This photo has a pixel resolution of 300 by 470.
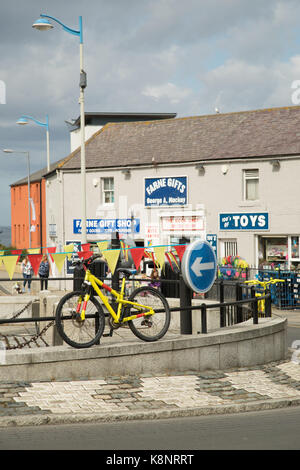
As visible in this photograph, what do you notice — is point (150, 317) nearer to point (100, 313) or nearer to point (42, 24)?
point (100, 313)

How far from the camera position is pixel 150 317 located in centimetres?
952

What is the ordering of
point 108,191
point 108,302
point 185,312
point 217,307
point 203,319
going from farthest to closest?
point 108,191 < point 217,307 < point 185,312 < point 203,319 < point 108,302

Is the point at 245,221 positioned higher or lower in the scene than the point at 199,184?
lower

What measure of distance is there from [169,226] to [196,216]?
166 centimetres

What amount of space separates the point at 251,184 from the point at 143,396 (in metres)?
22.1

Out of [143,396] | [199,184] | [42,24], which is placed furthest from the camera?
[199,184]

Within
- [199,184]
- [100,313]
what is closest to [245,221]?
[199,184]

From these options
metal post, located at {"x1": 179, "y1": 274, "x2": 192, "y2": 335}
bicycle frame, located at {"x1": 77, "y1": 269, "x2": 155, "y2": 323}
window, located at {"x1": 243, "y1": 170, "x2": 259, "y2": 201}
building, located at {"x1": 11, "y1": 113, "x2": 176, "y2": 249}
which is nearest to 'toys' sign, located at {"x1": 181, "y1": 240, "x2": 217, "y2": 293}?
metal post, located at {"x1": 179, "y1": 274, "x2": 192, "y2": 335}

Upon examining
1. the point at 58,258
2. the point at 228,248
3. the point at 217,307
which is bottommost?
the point at 217,307

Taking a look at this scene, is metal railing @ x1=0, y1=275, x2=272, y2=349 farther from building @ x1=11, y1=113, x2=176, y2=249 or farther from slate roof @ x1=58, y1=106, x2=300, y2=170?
building @ x1=11, y1=113, x2=176, y2=249

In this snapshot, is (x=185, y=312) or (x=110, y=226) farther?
(x=110, y=226)

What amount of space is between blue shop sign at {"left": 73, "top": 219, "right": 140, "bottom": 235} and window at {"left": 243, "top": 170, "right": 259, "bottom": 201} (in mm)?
6148

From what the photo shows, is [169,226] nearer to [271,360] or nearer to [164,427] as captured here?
[271,360]

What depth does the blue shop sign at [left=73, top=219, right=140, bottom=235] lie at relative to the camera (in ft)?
107
